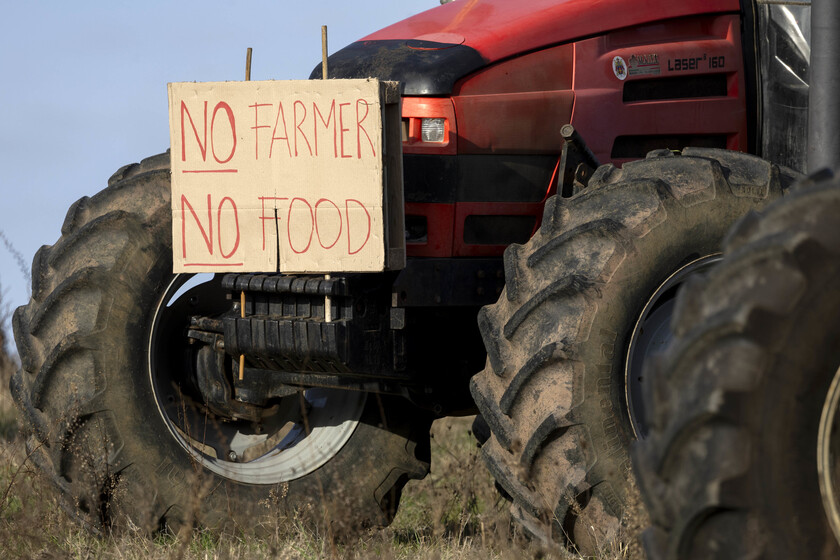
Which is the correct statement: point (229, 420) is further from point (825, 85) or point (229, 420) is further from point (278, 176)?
point (825, 85)

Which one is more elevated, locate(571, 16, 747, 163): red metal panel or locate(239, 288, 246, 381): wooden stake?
locate(571, 16, 747, 163): red metal panel

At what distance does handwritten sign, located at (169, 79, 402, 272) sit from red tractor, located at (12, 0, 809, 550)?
0.49 ft

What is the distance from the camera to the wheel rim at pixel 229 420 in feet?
13.4

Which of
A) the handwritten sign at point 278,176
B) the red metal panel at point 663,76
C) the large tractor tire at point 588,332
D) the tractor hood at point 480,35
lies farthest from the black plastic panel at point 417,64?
the large tractor tire at point 588,332

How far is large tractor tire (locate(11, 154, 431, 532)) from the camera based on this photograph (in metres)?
3.92

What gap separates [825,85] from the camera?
340cm

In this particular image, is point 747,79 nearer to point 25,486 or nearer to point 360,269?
point 360,269

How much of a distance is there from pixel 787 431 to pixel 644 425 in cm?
140

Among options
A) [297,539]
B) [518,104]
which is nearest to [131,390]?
[297,539]

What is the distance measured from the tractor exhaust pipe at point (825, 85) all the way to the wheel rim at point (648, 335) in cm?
56

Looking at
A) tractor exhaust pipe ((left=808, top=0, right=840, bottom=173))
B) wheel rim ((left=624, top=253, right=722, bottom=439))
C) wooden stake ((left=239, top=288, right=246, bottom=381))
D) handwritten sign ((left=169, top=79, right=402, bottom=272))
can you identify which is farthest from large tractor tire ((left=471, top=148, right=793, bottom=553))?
wooden stake ((left=239, top=288, right=246, bottom=381))

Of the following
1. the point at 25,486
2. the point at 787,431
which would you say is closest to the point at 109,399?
the point at 25,486

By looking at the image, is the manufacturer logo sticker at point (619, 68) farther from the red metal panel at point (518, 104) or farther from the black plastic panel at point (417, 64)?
the black plastic panel at point (417, 64)

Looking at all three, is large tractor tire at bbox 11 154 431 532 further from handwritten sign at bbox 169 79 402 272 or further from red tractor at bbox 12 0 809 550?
handwritten sign at bbox 169 79 402 272
